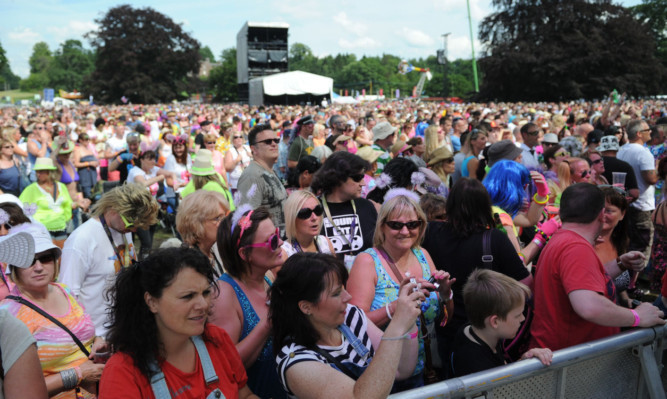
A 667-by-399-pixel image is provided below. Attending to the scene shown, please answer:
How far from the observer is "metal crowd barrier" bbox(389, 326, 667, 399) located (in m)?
2.17

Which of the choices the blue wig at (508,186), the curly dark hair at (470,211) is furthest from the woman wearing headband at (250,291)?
the blue wig at (508,186)

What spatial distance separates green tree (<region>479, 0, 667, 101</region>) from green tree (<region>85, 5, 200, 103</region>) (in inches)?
1474

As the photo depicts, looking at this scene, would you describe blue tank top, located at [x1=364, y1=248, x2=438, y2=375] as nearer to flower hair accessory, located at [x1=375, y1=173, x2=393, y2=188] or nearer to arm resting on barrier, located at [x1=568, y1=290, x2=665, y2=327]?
arm resting on barrier, located at [x1=568, y1=290, x2=665, y2=327]

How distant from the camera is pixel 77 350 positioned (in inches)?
103

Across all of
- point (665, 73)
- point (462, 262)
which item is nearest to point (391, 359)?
point (462, 262)

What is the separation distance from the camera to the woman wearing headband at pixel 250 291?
239 cm

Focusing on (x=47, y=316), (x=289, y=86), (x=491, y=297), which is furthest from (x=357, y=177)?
(x=289, y=86)

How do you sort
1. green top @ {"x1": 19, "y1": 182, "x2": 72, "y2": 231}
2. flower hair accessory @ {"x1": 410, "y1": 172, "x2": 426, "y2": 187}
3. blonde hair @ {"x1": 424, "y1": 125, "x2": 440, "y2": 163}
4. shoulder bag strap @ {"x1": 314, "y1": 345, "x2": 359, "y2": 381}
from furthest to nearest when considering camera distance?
1. blonde hair @ {"x1": 424, "y1": 125, "x2": 440, "y2": 163}
2. green top @ {"x1": 19, "y1": 182, "x2": 72, "y2": 231}
3. flower hair accessory @ {"x1": 410, "y1": 172, "x2": 426, "y2": 187}
4. shoulder bag strap @ {"x1": 314, "y1": 345, "x2": 359, "y2": 381}

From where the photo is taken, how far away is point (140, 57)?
63.9 m

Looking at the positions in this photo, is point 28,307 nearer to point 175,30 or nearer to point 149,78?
point 149,78

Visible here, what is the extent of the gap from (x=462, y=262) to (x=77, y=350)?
218cm

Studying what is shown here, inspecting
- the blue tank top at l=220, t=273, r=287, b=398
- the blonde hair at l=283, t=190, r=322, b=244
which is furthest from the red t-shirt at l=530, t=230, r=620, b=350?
the blonde hair at l=283, t=190, r=322, b=244

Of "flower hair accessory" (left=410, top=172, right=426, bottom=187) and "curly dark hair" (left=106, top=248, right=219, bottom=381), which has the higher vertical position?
"flower hair accessory" (left=410, top=172, right=426, bottom=187)

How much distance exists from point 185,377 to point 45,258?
1.27 m
